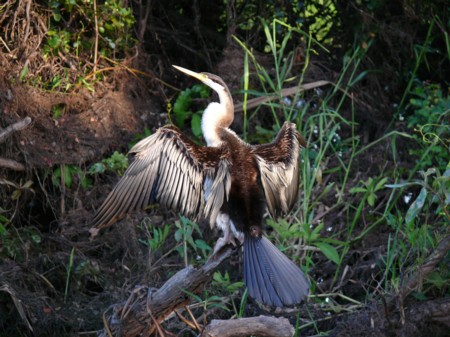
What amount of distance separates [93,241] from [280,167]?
1.50 m

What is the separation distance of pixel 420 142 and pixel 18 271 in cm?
259

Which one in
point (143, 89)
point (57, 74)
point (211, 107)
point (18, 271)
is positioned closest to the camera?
point (211, 107)

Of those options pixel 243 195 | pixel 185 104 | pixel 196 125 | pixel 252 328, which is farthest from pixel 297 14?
pixel 252 328

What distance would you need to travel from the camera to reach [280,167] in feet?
15.8

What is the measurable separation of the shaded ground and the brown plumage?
0.75m

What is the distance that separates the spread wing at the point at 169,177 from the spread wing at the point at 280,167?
0.27m

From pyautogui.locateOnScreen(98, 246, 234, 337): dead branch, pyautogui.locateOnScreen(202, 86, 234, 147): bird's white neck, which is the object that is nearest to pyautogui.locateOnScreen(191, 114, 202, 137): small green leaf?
pyautogui.locateOnScreen(202, 86, 234, 147): bird's white neck

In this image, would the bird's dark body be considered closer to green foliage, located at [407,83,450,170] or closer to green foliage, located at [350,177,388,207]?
green foliage, located at [350,177,388,207]

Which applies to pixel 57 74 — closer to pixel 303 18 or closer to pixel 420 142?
pixel 303 18

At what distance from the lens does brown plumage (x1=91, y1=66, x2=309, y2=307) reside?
175 inches

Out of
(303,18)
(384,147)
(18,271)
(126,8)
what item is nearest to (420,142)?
(384,147)

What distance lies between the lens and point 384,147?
6.29m

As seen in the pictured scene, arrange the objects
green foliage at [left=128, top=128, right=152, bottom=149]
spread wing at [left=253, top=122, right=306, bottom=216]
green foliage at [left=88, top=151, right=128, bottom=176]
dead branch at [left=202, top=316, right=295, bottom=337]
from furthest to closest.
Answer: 1. green foliage at [left=128, top=128, right=152, bottom=149]
2. green foliage at [left=88, top=151, right=128, bottom=176]
3. spread wing at [left=253, top=122, right=306, bottom=216]
4. dead branch at [left=202, top=316, right=295, bottom=337]

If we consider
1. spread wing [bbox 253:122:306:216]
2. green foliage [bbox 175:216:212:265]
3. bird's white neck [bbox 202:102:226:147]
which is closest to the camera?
spread wing [bbox 253:122:306:216]
